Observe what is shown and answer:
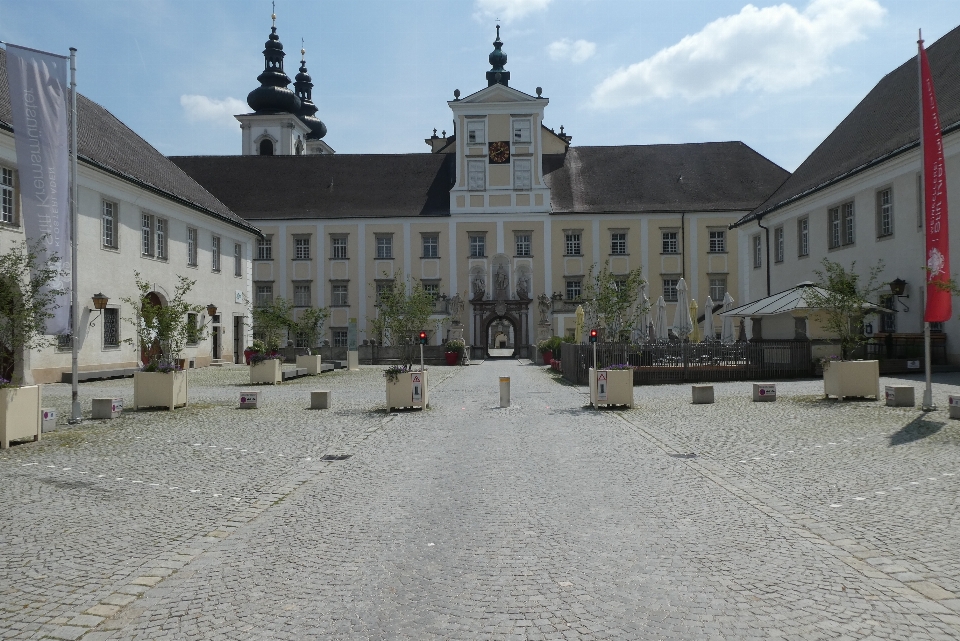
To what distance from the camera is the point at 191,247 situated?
37812mm

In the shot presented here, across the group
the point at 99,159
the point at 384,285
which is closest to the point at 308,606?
the point at 99,159

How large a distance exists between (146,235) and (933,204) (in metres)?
28.1

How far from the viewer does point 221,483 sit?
9.15 meters

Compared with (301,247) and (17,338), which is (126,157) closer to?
(17,338)

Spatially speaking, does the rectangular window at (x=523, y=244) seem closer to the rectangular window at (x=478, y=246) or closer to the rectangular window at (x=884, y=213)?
the rectangular window at (x=478, y=246)

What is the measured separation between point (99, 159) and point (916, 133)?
28093mm

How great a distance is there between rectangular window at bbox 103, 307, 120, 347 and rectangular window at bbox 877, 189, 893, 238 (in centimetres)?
2804

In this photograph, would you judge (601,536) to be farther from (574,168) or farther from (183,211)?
(574,168)

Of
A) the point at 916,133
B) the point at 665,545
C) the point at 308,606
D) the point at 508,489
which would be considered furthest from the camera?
the point at 916,133

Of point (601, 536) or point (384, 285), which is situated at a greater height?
point (384, 285)

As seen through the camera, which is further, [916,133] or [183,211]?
[183,211]

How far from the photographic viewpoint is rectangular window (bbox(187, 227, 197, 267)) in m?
37.3

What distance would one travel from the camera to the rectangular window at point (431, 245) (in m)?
53.9

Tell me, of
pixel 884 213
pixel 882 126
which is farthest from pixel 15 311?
pixel 882 126
